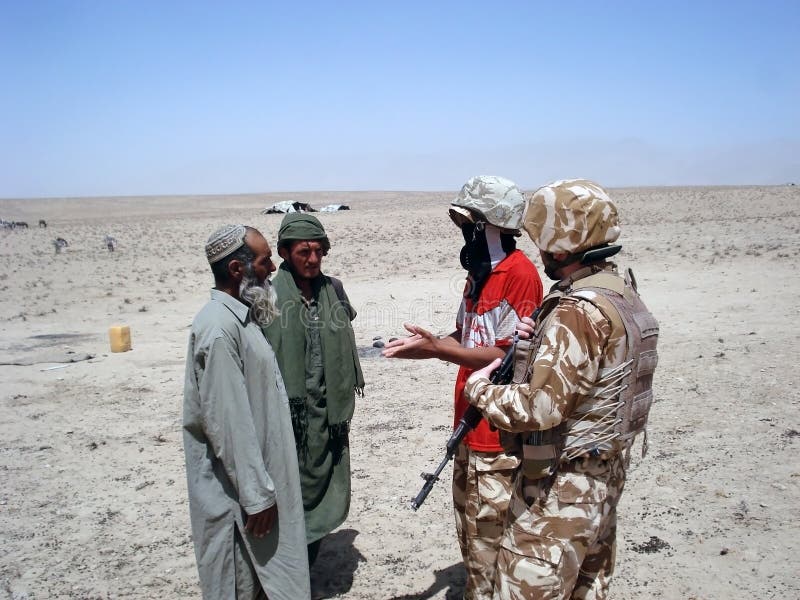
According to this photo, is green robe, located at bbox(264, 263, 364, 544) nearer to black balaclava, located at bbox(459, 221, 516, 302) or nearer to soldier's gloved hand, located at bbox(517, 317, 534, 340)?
black balaclava, located at bbox(459, 221, 516, 302)

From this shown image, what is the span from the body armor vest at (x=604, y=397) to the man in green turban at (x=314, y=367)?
1.47 meters

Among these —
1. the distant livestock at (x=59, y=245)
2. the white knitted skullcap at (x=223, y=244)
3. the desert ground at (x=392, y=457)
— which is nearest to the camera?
the white knitted skullcap at (x=223, y=244)

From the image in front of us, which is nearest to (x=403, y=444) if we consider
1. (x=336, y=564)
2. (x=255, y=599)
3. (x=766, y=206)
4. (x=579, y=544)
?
(x=336, y=564)

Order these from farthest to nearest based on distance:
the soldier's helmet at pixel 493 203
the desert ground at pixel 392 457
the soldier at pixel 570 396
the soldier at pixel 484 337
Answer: the desert ground at pixel 392 457 < the soldier's helmet at pixel 493 203 < the soldier at pixel 484 337 < the soldier at pixel 570 396

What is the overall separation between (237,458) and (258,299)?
2.12 ft

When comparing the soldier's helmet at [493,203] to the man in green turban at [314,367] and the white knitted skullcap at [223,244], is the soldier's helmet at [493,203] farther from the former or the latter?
the white knitted skullcap at [223,244]

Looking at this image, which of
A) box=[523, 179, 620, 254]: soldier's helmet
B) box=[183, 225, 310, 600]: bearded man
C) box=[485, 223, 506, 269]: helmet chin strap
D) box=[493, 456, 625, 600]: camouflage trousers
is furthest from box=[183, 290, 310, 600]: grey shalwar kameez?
box=[523, 179, 620, 254]: soldier's helmet

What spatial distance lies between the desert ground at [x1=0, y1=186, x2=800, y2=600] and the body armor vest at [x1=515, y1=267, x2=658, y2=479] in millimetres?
1816

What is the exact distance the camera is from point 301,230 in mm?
3455

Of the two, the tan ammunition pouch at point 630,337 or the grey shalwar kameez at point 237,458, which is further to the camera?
the grey shalwar kameez at point 237,458

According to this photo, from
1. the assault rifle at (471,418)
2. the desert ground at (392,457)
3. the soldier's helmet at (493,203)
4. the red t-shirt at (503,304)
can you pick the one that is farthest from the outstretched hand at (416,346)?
the desert ground at (392,457)

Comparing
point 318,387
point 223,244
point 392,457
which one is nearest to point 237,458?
point 223,244

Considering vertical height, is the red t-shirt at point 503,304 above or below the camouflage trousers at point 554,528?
above

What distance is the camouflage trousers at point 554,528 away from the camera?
86.4 inches
